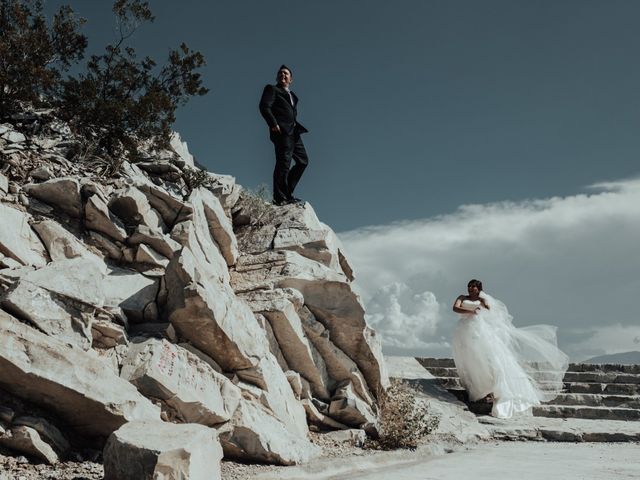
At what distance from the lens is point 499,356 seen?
37.3 ft

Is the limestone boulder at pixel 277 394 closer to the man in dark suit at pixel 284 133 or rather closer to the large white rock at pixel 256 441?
the large white rock at pixel 256 441

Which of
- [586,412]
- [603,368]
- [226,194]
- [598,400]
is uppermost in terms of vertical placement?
[226,194]

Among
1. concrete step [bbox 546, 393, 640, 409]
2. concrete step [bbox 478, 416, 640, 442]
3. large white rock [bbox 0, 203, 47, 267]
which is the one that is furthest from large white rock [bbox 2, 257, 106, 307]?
concrete step [bbox 546, 393, 640, 409]

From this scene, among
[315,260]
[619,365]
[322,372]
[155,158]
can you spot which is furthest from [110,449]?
[619,365]

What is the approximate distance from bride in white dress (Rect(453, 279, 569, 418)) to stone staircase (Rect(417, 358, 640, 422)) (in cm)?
29

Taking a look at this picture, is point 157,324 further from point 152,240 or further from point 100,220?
Result: point 100,220

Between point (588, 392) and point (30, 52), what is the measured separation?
14.1m

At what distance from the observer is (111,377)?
16.0 feet

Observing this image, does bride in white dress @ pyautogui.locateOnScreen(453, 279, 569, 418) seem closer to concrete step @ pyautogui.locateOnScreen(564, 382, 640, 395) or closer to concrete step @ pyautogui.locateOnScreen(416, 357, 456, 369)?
concrete step @ pyautogui.locateOnScreen(564, 382, 640, 395)

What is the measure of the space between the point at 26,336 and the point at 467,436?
734 centimetres

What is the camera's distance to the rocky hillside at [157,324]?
4.52 meters

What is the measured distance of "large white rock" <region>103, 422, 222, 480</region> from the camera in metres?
3.89

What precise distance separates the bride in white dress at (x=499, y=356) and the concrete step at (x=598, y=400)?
0.25 m

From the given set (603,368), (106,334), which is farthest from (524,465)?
(603,368)
